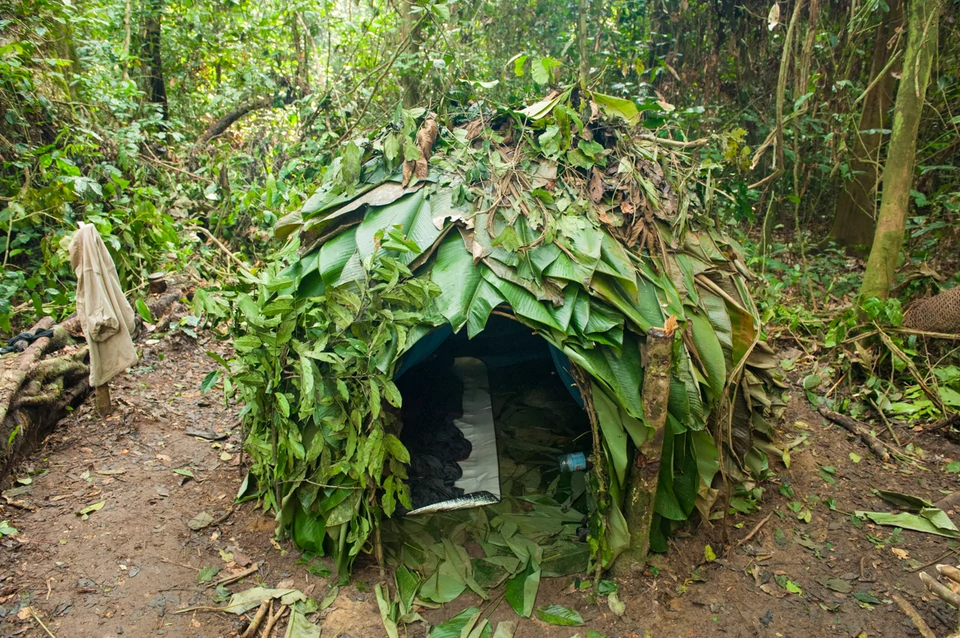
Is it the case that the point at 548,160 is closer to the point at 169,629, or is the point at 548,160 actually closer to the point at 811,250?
the point at 169,629

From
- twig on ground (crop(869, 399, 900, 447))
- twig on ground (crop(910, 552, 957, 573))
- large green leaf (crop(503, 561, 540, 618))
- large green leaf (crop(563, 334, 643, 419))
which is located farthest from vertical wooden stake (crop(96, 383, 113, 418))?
twig on ground (crop(869, 399, 900, 447))

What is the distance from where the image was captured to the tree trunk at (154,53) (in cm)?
793

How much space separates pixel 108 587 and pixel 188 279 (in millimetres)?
4307

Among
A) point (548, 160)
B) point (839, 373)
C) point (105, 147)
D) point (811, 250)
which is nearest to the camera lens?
point (548, 160)

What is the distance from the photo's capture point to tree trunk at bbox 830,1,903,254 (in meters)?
6.38

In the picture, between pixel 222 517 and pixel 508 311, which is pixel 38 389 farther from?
pixel 508 311

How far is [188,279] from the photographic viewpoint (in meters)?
6.76

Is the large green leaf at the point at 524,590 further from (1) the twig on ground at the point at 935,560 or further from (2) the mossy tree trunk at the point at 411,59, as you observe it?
(2) the mossy tree trunk at the point at 411,59

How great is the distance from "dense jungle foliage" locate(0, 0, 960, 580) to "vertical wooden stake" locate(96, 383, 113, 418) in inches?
44.5

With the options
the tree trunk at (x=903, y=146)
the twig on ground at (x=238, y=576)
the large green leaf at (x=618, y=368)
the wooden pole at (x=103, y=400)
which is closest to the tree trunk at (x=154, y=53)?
the wooden pole at (x=103, y=400)

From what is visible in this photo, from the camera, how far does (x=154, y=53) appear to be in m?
8.19

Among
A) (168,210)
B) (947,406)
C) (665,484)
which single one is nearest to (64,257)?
(168,210)

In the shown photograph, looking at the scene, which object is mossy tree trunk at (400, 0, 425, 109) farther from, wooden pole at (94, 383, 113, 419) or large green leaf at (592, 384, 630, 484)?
large green leaf at (592, 384, 630, 484)

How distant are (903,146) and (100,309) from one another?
19.8 feet
